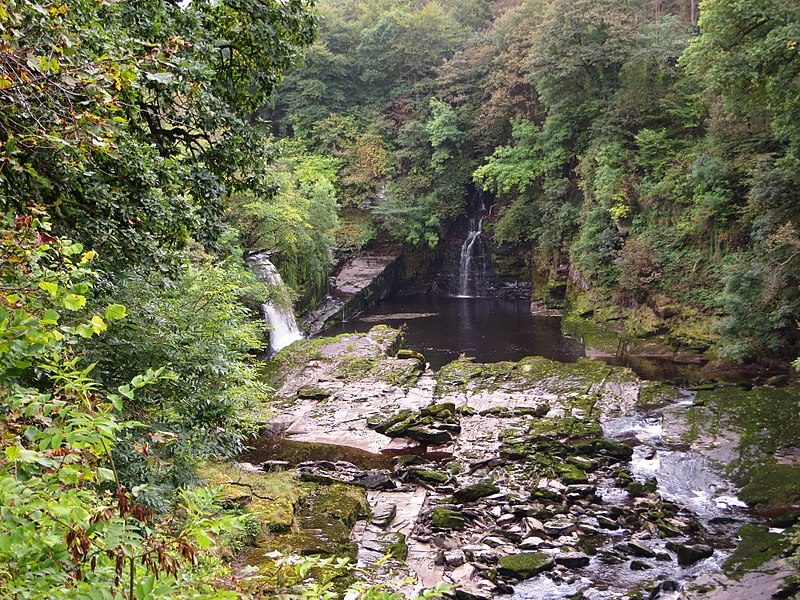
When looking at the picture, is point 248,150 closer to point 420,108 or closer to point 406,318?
point 406,318

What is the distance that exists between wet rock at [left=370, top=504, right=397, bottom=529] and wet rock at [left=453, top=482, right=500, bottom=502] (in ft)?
4.38

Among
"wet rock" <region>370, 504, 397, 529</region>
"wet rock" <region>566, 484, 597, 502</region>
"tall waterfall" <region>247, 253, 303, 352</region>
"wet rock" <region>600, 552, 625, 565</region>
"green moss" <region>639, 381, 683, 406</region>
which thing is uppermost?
"tall waterfall" <region>247, 253, 303, 352</region>

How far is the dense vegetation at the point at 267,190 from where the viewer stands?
318 centimetres

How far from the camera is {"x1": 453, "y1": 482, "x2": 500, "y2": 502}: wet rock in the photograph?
12109 millimetres

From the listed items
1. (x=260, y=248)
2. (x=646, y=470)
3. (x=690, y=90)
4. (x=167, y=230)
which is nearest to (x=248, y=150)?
(x=167, y=230)

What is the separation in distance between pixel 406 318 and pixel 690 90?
577 inches

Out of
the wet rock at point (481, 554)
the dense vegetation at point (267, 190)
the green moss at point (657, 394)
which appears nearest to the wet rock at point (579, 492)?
the wet rock at point (481, 554)

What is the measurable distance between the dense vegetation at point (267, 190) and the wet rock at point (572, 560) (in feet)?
17.5

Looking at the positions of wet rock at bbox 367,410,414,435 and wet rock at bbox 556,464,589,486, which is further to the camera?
A: wet rock at bbox 367,410,414,435

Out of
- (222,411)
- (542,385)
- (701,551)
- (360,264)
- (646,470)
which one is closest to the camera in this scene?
(222,411)

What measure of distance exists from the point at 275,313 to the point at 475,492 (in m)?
13.1

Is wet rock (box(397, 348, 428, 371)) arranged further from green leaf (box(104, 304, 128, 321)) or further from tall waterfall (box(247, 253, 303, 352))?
green leaf (box(104, 304, 128, 321))

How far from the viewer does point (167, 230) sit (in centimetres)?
719

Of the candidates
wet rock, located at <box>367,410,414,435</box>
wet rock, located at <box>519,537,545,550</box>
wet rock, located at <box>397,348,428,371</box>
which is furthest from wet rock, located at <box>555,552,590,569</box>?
wet rock, located at <box>397,348,428,371</box>
